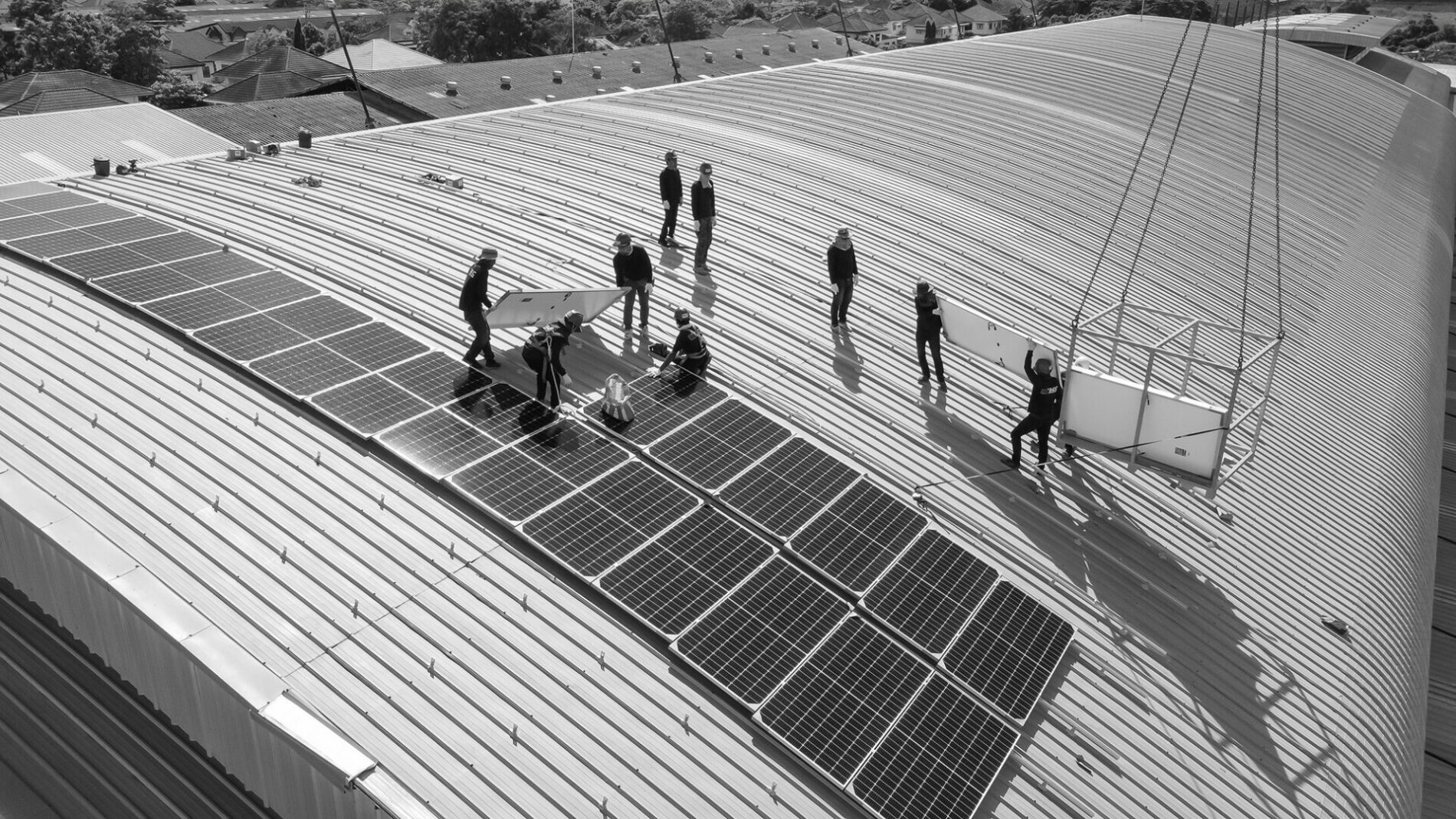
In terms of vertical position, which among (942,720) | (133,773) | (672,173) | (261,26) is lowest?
(261,26)

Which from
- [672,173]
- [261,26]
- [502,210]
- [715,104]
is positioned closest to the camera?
[672,173]

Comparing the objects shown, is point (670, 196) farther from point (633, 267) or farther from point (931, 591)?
point (931, 591)

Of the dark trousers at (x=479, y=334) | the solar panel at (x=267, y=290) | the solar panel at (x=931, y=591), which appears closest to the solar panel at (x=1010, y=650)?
the solar panel at (x=931, y=591)

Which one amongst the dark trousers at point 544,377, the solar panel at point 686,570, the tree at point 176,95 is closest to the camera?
the solar panel at point 686,570

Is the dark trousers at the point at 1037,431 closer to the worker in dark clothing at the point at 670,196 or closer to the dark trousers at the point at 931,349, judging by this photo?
the dark trousers at the point at 931,349

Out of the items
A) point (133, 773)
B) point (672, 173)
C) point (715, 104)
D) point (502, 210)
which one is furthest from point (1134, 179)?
point (133, 773)

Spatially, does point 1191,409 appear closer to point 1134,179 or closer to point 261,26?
point 1134,179
